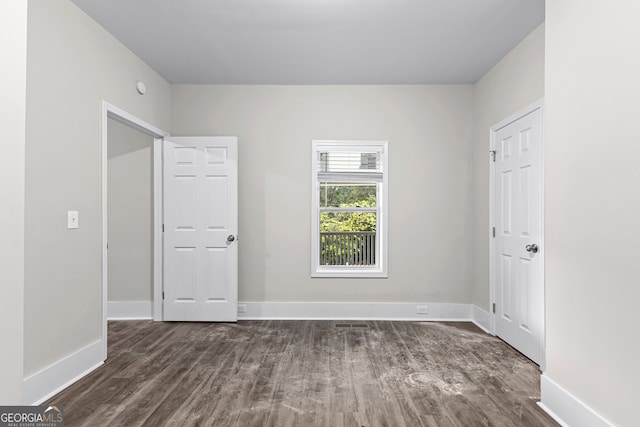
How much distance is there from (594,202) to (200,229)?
12.3 ft

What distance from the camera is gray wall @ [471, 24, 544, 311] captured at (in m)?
3.23

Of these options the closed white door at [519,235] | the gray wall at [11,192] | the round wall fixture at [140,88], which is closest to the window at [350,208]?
the closed white door at [519,235]

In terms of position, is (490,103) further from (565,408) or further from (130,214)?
(130,214)

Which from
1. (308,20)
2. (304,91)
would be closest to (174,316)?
(304,91)

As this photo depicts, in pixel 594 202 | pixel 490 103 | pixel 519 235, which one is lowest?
pixel 519 235

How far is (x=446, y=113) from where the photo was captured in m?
4.57

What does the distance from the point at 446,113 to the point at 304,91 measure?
1.76 m

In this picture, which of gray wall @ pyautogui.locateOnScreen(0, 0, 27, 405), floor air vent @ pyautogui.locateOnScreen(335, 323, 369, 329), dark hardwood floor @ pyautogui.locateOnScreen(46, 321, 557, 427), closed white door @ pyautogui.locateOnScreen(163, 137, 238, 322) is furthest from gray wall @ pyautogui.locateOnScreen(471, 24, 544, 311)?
gray wall @ pyautogui.locateOnScreen(0, 0, 27, 405)

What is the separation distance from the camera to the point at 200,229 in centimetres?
438

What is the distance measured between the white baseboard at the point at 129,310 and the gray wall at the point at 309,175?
3.82 ft

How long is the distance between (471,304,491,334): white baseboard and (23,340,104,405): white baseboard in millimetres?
3772

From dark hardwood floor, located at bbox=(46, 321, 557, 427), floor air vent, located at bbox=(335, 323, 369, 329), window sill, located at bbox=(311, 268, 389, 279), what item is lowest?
floor air vent, located at bbox=(335, 323, 369, 329)

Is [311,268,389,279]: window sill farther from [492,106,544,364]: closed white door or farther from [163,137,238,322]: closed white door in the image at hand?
[492,106,544,364]: closed white door

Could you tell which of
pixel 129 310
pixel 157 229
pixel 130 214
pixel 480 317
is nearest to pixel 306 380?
pixel 480 317
